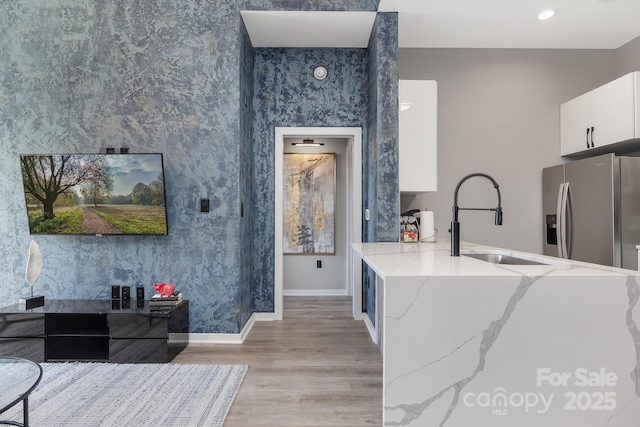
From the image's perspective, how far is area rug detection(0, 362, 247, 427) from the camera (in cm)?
187

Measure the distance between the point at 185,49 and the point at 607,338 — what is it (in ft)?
10.9

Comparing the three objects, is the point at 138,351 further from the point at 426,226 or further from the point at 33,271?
the point at 426,226

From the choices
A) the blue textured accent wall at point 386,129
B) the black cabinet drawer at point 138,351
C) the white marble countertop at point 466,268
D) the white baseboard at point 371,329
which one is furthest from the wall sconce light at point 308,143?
the white marble countertop at point 466,268

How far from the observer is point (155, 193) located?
111 inches

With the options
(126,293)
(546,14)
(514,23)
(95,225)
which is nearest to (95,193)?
(95,225)

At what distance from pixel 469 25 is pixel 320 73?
1.44 meters

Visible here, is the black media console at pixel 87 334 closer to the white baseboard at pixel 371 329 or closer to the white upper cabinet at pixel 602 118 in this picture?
the white baseboard at pixel 371 329

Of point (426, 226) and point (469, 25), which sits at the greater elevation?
point (469, 25)

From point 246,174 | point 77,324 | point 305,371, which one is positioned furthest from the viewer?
point 246,174

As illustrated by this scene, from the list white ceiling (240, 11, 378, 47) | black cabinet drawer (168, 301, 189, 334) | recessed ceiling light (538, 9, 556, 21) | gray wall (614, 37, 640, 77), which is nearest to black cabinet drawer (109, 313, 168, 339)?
black cabinet drawer (168, 301, 189, 334)

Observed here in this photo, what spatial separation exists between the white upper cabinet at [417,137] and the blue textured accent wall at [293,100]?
0.69 metres

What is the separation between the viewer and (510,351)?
4.44 ft

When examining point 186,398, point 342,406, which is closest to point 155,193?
point 186,398

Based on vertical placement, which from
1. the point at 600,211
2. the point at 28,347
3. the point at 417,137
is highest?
the point at 417,137
